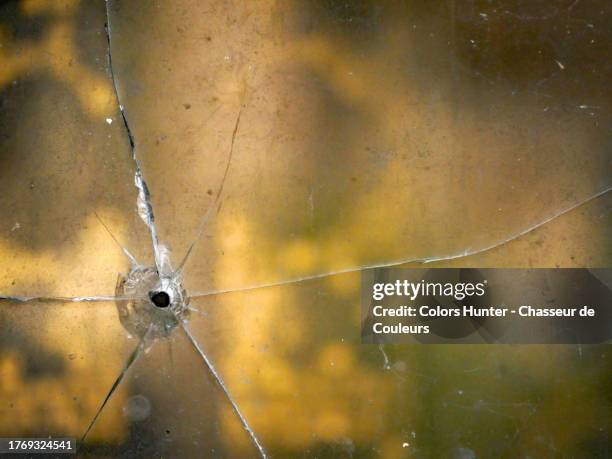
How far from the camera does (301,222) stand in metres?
1.72

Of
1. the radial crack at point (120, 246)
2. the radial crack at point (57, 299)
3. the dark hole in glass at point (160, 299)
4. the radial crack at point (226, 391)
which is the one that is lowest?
the radial crack at point (226, 391)

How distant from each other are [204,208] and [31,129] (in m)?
0.60

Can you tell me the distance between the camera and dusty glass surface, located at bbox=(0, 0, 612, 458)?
1694 mm

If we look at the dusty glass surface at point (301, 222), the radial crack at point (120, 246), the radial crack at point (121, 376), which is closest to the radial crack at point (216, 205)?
the dusty glass surface at point (301, 222)

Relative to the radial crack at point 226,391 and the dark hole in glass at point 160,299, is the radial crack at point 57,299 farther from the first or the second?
the radial crack at point 226,391

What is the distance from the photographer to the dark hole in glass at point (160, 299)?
1.69 m

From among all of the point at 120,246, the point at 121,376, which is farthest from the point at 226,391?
the point at 120,246

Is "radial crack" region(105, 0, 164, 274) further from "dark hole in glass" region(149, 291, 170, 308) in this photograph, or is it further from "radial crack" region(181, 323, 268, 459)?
"radial crack" region(181, 323, 268, 459)

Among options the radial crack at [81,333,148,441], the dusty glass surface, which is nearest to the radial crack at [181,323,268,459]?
the dusty glass surface

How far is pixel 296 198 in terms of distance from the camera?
172 centimetres

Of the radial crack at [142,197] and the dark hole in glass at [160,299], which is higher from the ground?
the radial crack at [142,197]

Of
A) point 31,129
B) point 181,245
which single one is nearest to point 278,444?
point 181,245

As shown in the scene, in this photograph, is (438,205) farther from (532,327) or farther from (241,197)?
(241,197)

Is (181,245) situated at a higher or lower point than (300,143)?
lower
